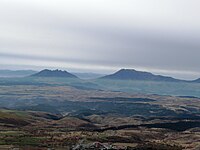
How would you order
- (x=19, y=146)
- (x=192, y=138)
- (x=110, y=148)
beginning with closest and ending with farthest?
(x=110, y=148) → (x=19, y=146) → (x=192, y=138)

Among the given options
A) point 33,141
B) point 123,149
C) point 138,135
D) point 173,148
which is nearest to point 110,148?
point 123,149

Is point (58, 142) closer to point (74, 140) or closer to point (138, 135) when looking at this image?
point (74, 140)

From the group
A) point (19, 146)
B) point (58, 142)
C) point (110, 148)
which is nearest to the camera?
point (110, 148)

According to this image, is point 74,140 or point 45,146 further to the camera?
point 74,140

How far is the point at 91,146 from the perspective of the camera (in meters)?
121

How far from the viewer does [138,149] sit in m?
124

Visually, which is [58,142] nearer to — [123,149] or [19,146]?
[19,146]

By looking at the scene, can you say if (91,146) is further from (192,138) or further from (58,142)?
(192,138)

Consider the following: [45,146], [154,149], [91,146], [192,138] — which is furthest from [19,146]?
[192,138]

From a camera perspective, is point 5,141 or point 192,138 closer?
point 5,141

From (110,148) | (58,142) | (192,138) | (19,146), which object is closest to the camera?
(110,148)

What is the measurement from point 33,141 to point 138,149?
3887cm

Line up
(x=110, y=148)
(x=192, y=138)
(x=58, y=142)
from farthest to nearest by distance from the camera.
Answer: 1. (x=192, y=138)
2. (x=58, y=142)
3. (x=110, y=148)

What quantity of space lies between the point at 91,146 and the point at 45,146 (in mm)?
17682
